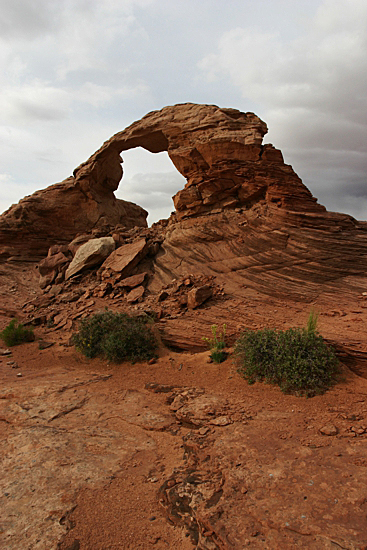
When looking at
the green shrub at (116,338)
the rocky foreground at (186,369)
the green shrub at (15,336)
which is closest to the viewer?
the rocky foreground at (186,369)

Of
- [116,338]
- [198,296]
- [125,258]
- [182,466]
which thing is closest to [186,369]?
[116,338]

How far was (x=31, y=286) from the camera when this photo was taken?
14.5 metres

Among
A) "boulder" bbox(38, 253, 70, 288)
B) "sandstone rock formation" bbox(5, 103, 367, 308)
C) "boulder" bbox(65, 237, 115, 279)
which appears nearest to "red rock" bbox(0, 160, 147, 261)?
"boulder" bbox(38, 253, 70, 288)

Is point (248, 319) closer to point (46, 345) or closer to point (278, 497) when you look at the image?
point (278, 497)

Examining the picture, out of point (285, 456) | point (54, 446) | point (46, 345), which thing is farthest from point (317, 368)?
point (46, 345)

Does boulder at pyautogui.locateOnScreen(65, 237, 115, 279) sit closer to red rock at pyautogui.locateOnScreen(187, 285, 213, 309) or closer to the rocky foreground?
the rocky foreground

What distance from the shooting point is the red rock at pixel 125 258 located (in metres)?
11.6

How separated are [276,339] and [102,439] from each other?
380cm

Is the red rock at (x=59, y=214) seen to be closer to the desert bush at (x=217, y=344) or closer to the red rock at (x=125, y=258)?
the red rock at (x=125, y=258)

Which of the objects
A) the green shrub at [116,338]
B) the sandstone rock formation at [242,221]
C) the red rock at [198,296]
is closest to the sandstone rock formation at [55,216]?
the sandstone rock formation at [242,221]

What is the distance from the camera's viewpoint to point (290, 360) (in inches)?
243

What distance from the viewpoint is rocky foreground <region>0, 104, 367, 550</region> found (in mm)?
3178

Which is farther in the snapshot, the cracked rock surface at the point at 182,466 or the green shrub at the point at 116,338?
the green shrub at the point at 116,338

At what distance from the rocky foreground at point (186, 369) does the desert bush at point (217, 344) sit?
7.1 inches
